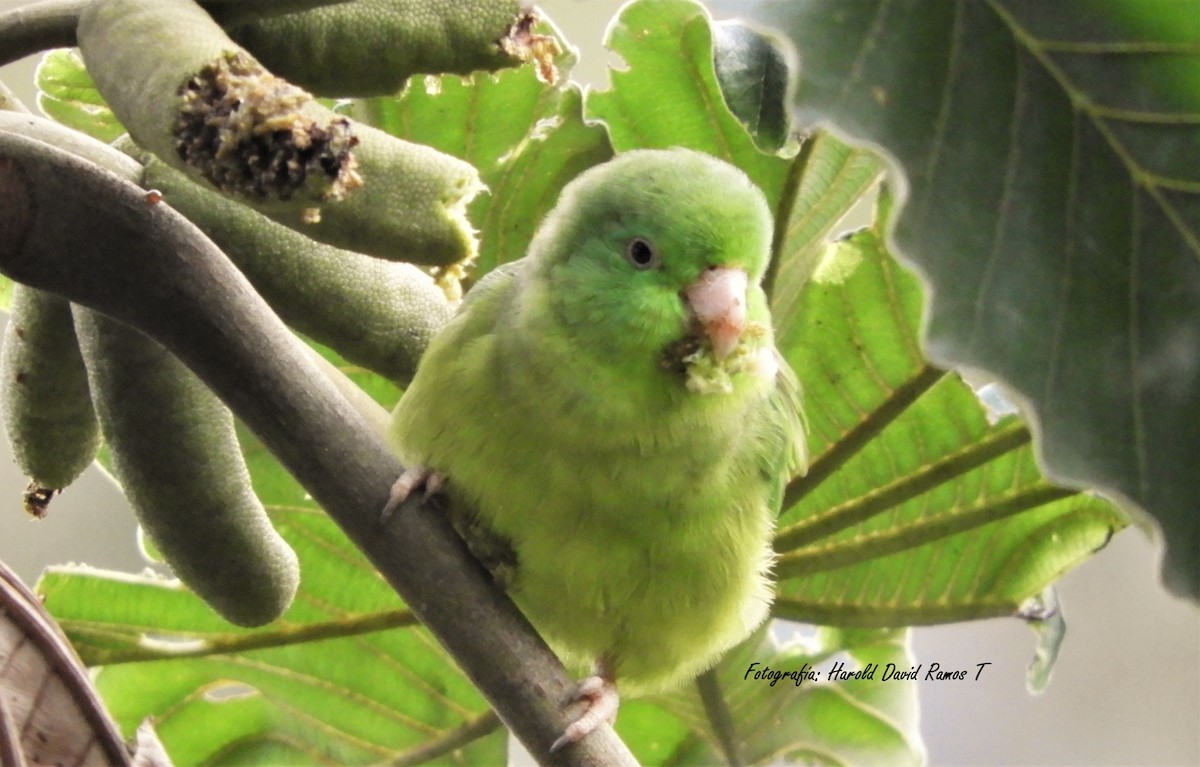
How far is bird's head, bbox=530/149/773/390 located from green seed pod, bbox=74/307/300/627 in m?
0.36

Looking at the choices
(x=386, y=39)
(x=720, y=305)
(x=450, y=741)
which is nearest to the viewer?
(x=386, y=39)

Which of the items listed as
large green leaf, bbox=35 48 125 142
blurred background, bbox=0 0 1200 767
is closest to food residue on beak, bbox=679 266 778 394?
large green leaf, bbox=35 48 125 142

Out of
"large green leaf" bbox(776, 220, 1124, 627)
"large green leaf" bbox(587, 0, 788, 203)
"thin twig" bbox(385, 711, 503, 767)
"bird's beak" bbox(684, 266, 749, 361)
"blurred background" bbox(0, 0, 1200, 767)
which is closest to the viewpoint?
"bird's beak" bbox(684, 266, 749, 361)

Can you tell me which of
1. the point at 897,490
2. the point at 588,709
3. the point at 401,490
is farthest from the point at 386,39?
the point at 897,490

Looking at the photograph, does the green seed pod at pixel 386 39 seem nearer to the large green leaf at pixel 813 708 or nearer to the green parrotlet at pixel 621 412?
the green parrotlet at pixel 621 412

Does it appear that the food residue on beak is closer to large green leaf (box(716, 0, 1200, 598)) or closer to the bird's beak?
the bird's beak

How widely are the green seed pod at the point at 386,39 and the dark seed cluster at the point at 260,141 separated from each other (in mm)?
216

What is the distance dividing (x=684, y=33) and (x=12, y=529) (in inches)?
57.6

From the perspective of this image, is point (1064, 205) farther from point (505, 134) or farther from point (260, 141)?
point (505, 134)

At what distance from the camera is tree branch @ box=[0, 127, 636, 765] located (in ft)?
2.69

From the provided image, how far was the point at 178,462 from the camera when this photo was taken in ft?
3.24

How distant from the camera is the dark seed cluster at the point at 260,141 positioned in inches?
26.4

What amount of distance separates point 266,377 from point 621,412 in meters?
0.38

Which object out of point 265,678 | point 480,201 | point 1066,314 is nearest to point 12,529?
point 265,678
